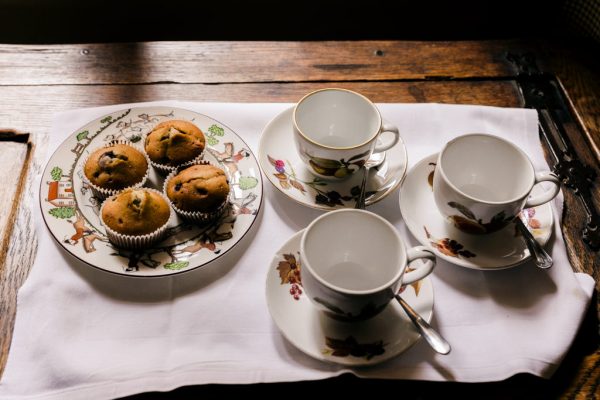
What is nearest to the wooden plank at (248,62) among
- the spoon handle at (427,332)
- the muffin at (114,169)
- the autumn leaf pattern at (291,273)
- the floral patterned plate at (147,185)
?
the floral patterned plate at (147,185)

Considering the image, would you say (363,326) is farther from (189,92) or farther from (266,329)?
(189,92)

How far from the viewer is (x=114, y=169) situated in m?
0.99

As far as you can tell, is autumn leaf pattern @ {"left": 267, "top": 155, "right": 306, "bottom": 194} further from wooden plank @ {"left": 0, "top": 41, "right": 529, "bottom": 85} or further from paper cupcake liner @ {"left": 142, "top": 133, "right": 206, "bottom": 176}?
wooden plank @ {"left": 0, "top": 41, "right": 529, "bottom": 85}

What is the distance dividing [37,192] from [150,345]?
386 millimetres

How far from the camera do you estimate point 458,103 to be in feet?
4.11

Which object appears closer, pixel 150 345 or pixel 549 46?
pixel 150 345

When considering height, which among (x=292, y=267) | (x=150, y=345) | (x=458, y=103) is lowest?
(x=150, y=345)

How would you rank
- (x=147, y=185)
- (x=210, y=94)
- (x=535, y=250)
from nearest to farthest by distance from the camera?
1. (x=535, y=250)
2. (x=147, y=185)
3. (x=210, y=94)

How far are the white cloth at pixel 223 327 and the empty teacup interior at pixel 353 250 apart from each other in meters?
0.13

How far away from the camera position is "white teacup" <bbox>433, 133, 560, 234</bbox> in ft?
2.97

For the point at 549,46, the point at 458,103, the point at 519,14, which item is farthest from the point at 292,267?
the point at 519,14

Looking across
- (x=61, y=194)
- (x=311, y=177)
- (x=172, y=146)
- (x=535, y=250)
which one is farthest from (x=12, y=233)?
(x=535, y=250)

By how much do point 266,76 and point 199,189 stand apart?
16.9 inches

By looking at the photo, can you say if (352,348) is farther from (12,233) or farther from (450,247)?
(12,233)
